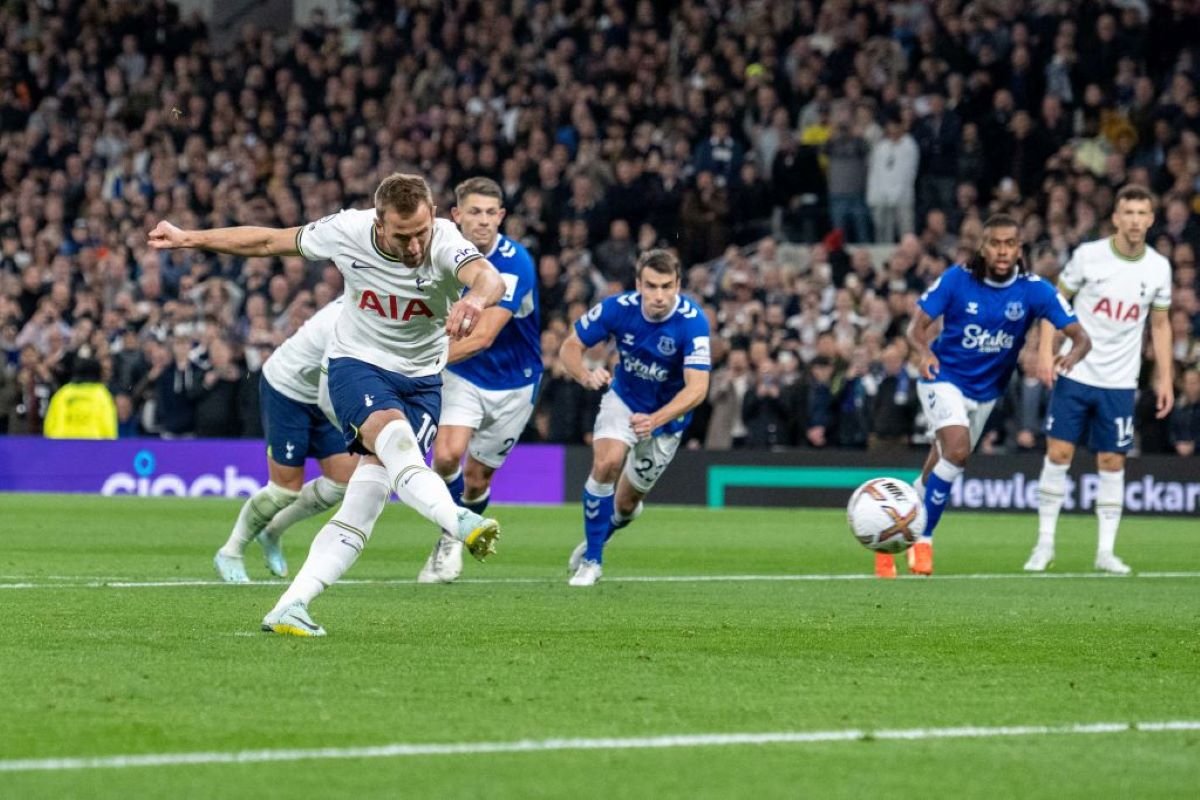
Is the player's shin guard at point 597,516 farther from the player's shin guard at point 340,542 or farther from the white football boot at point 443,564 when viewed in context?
the player's shin guard at point 340,542

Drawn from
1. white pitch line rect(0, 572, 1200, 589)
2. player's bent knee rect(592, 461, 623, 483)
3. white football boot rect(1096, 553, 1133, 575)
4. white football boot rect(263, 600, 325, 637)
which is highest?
player's bent knee rect(592, 461, 623, 483)

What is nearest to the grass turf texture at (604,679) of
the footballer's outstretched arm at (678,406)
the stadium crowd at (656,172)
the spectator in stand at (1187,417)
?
the footballer's outstretched arm at (678,406)

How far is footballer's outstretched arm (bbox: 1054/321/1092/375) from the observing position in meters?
13.6

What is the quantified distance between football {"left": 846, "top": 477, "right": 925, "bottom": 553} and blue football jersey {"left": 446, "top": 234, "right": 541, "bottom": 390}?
242cm

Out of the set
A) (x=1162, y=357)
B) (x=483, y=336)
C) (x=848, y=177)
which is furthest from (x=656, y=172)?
(x=483, y=336)

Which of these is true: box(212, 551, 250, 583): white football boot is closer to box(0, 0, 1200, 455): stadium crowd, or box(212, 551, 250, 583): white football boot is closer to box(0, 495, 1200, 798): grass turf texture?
box(0, 495, 1200, 798): grass turf texture

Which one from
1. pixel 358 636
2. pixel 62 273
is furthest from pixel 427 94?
pixel 358 636

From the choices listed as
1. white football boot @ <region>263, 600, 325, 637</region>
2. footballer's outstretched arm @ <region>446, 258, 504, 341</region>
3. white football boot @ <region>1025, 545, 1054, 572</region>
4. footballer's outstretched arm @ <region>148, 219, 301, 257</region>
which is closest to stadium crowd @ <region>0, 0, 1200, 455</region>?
white football boot @ <region>1025, 545, 1054, 572</region>

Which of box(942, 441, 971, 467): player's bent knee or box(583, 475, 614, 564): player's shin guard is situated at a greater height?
box(942, 441, 971, 467): player's bent knee

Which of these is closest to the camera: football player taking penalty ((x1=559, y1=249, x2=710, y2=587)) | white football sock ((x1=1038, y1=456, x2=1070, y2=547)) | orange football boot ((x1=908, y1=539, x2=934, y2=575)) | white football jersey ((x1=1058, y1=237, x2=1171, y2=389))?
football player taking penalty ((x1=559, y1=249, x2=710, y2=587))

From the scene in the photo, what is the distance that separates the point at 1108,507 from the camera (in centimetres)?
1481

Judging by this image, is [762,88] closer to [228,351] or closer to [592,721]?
[228,351]

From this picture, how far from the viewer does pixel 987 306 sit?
1395 centimetres

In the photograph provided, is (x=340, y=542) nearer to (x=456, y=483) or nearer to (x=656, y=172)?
(x=456, y=483)
